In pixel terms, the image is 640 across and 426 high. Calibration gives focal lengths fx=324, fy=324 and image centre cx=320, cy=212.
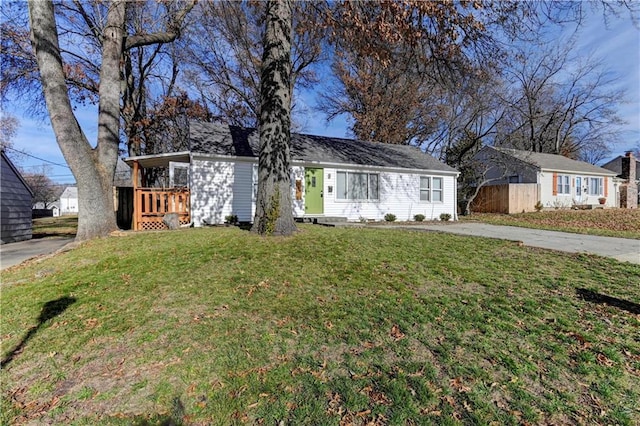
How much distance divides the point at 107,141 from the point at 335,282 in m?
8.13

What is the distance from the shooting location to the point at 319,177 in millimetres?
13781

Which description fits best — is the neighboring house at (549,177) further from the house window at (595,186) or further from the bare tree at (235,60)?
the bare tree at (235,60)

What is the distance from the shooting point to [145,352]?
300 cm

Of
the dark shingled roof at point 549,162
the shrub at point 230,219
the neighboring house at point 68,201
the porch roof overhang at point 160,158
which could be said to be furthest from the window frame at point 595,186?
the neighboring house at point 68,201

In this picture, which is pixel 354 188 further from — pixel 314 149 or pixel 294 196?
pixel 294 196

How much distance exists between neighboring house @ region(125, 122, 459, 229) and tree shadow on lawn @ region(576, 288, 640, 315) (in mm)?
10049

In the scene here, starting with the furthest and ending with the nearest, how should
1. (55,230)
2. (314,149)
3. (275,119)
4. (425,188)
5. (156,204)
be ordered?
(425,188), (314,149), (55,230), (156,204), (275,119)

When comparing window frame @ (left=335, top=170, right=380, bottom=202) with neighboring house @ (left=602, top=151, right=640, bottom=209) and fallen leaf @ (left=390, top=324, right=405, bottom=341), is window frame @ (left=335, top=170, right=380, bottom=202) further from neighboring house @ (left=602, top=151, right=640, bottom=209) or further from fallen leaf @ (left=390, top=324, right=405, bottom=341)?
neighboring house @ (left=602, top=151, right=640, bottom=209)

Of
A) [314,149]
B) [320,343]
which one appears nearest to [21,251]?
[320,343]

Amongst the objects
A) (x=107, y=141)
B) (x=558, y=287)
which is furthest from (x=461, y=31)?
(x=107, y=141)

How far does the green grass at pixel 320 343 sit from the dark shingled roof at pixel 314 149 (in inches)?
304

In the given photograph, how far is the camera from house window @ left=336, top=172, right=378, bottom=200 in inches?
563

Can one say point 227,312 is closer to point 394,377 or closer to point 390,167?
point 394,377

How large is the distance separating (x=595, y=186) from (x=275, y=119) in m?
29.4
